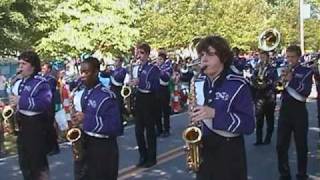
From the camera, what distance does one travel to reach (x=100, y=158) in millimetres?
6629

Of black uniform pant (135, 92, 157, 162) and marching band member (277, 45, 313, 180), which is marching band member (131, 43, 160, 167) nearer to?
black uniform pant (135, 92, 157, 162)

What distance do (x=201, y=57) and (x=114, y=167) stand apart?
2.10 meters

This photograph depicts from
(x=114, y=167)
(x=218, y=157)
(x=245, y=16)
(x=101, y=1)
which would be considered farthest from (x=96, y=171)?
(x=245, y=16)

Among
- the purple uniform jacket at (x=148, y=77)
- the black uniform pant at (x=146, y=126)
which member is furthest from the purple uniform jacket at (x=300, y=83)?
the purple uniform jacket at (x=148, y=77)

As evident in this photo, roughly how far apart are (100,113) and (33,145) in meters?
1.39

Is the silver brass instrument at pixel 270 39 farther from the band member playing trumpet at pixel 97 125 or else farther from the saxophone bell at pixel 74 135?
the saxophone bell at pixel 74 135

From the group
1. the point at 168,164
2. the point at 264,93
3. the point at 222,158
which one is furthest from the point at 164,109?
the point at 222,158

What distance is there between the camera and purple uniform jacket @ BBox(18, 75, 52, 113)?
7594 mm

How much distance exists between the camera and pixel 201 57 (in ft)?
16.7

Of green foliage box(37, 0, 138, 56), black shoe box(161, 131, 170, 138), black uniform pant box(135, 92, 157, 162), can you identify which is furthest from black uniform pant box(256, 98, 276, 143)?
green foliage box(37, 0, 138, 56)

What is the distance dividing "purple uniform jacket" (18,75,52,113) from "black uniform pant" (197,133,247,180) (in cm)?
301

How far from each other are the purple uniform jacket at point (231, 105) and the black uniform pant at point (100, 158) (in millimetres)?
1856

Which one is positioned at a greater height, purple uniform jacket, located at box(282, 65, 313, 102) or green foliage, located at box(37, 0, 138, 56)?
green foliage, located at box(37, 0, 138, 56)

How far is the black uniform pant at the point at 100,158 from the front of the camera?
261 inches
